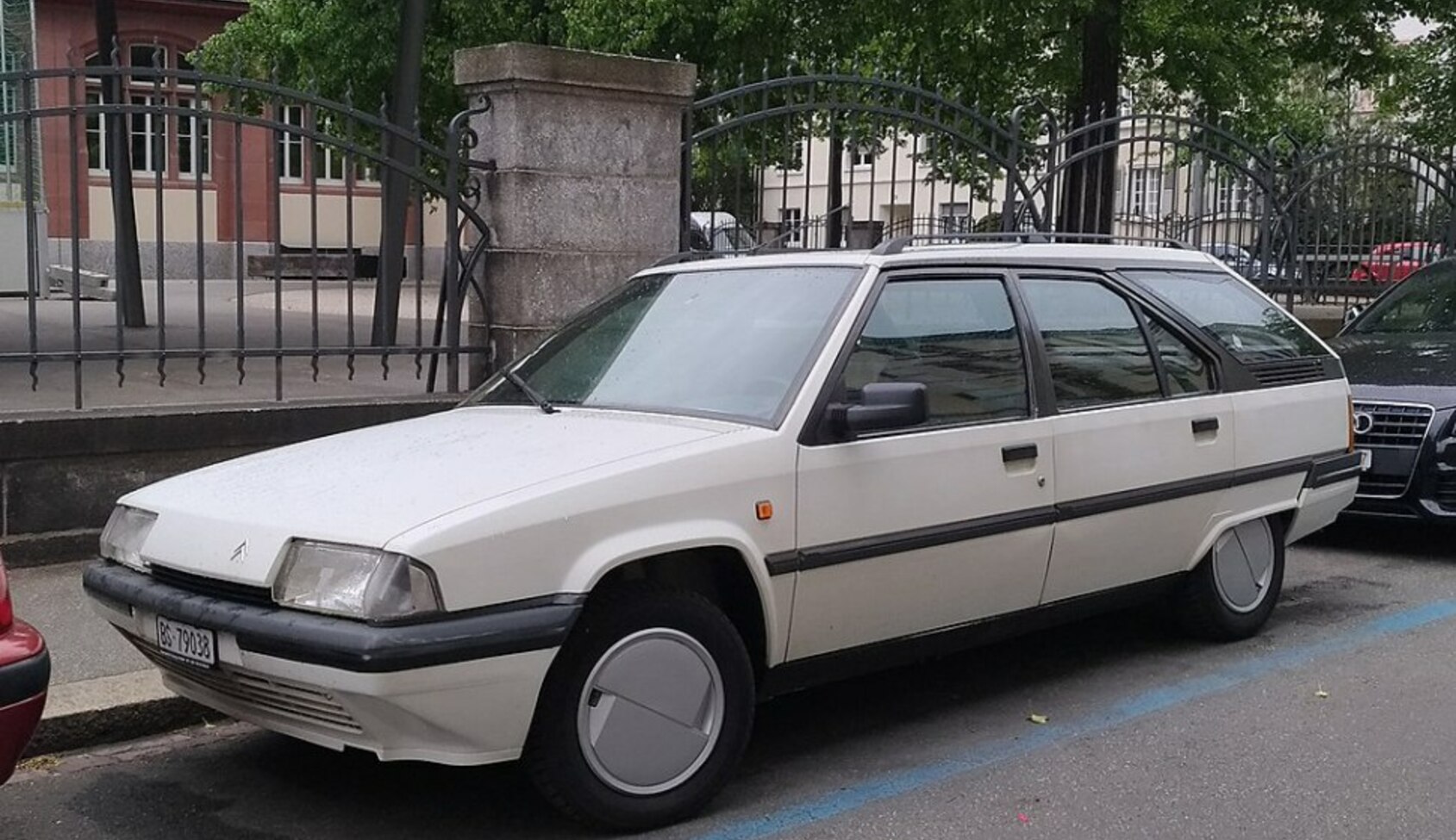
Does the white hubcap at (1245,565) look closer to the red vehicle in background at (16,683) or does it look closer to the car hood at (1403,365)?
the car hood at (1403,365)

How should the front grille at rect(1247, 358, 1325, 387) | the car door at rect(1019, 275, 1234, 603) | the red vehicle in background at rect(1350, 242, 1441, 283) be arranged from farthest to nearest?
the red vehicle in background at rect(1350, 242, 1441, 283)
the front grille at rect(1247, 358, 1325, 387)
the car door at rect(1019, 275, 1234, 603)

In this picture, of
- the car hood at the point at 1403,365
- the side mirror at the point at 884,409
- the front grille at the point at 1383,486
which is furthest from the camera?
the car hood at the point at 1403,365

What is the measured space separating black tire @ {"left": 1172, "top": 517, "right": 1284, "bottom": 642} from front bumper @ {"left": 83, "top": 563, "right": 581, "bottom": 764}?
10.2ft

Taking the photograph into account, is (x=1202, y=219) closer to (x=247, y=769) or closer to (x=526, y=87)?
(x=526, y=87)

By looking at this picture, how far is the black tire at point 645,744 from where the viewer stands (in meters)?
3.83

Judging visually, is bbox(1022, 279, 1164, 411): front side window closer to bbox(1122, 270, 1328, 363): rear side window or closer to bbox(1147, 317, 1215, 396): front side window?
bbox(1147, 317, 1215, 396): front side window

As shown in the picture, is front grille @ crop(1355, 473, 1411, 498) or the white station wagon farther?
front grille @ crop(1355, 473, 1411, 498)

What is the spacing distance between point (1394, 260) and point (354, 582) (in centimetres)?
1309

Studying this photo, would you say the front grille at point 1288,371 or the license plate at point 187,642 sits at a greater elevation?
the front grille at point 1288,371

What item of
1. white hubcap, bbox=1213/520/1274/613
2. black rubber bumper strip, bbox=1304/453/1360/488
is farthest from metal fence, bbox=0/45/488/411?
black rubber bumper strip, bbox=1304/453/1360/488

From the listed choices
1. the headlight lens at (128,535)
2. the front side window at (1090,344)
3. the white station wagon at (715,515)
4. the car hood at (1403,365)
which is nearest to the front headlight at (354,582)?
the white station wagon at (715,515)

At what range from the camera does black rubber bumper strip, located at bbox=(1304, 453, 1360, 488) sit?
626 centimetres

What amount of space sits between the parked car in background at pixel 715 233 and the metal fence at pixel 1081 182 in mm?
25

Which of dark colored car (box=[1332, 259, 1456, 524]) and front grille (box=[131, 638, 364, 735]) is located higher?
dark colored car (box=[1332, 259, 1456, 524])
